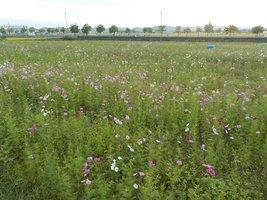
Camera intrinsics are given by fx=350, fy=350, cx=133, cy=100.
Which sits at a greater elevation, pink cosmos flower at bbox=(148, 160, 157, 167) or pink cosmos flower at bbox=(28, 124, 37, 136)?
pink cosmos flower at bbox=(28, 124, 37, 136)

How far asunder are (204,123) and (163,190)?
7.12 ft

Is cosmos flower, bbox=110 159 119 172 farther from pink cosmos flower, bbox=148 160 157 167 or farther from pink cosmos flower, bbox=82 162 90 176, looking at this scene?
pink cosmos flower, bbox=148 160 157 167

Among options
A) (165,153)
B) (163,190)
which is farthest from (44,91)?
(163,190)

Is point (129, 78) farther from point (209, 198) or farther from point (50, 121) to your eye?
point (209, 198)

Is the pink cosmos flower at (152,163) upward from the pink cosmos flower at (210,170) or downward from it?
upward

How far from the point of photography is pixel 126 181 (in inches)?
172

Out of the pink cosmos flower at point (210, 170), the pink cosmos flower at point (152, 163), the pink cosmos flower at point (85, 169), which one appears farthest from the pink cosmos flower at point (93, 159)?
the pink cosmos flower at point (210, 170)

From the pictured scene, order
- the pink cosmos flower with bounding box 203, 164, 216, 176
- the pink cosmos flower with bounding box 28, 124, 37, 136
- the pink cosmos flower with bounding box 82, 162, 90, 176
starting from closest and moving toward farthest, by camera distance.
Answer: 1. the pink cosmos flower with bounding box 82, 162, 90, 176
2. the pink cosmos flower with bounding box 203, 164, 216, 176
3. the pink cosmos flower with bounding box 28, 124, 37, 136

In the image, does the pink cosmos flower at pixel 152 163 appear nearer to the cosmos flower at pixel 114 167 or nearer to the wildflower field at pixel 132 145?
the wildflower field at pixel 132 145

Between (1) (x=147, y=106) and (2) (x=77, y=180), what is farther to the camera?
(1) (x=147, y=106)

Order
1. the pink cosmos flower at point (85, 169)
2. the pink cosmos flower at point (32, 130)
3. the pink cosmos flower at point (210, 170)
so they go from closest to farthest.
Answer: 1. the pink cosmos flower at point (85, 169)
2. the pink cosmos flower at point (210, 170)
3. the pink cosmos flower at point (32, 130)

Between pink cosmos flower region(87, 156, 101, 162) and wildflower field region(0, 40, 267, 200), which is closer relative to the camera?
wildflower field region(0, 40, 267, 200)

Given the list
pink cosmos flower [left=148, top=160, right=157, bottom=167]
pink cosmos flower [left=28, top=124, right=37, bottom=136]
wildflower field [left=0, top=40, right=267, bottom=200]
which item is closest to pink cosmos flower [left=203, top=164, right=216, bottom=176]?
wildflower field [left=0, top=40, right=267, bottom=200]

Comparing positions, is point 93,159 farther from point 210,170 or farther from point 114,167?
point 210,170
